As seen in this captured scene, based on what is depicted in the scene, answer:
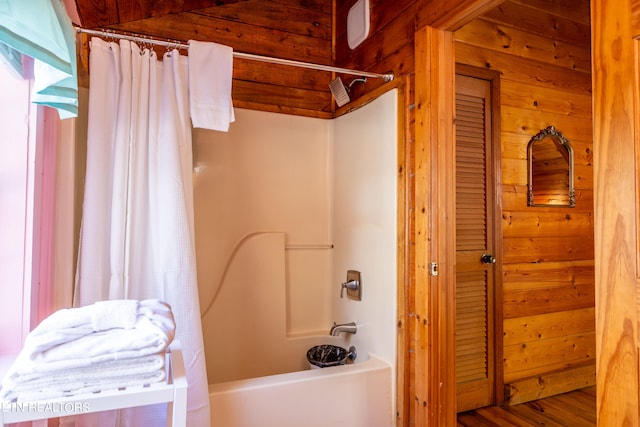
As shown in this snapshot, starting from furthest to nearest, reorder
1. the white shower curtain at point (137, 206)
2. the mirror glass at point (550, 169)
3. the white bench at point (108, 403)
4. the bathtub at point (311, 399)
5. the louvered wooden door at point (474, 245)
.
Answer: the mirror glass at point (550, 169)
the louvered wooden door at point (474, 245)
the bathtub at point (311, 399)
the white shower curtain at point (137, 206)
the white bench at point (108, 403)

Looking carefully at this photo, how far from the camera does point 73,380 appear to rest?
886 mm

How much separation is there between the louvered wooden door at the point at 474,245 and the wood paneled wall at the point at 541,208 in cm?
13

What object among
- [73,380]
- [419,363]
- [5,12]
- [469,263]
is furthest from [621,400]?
[5,12]

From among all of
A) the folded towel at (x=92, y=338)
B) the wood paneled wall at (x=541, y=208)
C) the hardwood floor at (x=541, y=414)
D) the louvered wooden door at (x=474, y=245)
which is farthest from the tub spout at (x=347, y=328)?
the folded towel at (x=92, y=338)

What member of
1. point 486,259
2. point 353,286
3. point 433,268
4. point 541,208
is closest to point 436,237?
point 433,268

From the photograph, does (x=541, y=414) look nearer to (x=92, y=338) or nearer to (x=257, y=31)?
(x=92, y=338)

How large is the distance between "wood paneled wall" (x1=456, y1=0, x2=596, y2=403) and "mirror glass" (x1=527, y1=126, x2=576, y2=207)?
53mm

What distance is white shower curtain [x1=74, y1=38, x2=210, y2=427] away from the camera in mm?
1507

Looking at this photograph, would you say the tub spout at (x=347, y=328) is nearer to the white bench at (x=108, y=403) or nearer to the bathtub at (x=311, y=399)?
the bathtub at (x=311, y=399)

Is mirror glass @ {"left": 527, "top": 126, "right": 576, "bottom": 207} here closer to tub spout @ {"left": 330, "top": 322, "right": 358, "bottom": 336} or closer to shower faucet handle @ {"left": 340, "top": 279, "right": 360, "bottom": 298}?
shower faucet handle @ {"left": 340, "top": 279, "right": 360, "bottom": 298}

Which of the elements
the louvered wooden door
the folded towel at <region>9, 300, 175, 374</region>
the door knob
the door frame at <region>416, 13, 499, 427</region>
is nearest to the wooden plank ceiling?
the louvered wooden door

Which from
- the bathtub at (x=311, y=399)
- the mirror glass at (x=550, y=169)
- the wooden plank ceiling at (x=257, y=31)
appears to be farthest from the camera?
the mirror glass at (x=550, y=169)

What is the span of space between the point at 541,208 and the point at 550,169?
Answer: 0.95 ft

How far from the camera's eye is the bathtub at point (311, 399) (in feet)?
5.43
